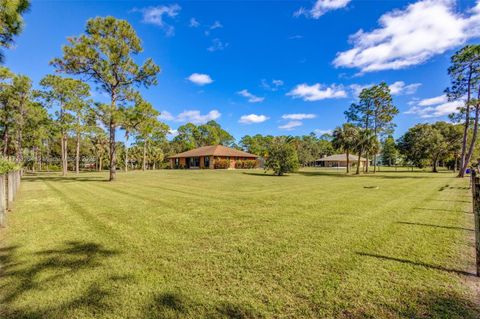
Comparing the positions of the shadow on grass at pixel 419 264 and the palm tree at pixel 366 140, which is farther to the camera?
the palm tree at pixel 366 140

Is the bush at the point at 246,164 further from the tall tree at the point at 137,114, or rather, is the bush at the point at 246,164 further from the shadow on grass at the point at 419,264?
the shadow on grass at the point at 419,264

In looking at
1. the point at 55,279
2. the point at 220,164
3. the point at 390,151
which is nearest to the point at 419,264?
the point at 55,279

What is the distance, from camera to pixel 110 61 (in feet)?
56.1

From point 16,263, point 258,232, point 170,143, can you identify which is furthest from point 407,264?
point 170,143

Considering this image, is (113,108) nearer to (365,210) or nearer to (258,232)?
(258,232)

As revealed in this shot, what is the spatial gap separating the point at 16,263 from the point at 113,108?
50.8 ft

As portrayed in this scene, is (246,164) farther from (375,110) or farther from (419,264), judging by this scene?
(419,264)

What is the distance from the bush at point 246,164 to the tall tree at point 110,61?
2726 centimetres

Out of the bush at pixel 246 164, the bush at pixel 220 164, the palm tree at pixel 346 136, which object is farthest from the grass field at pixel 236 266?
the bush at pixel 246 164

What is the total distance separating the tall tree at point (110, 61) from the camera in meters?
16.3

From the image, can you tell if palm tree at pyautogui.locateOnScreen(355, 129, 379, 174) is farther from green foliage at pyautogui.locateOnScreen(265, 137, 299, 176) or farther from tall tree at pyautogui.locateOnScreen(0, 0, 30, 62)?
tall tree at pyautogui.locateOnScreen(0, 0, 30, 62)

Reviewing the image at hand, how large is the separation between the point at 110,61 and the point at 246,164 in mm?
31063

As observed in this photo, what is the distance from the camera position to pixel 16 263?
3.77 metres

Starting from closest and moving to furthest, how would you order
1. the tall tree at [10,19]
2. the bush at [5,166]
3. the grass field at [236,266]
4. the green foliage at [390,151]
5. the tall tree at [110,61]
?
1. the grass field at [236,266]
2. the bush at [5,166]
3. the tall tree at [10,19]
4. the tall tree at [110,61]
5. the green foliage at [390,151]
